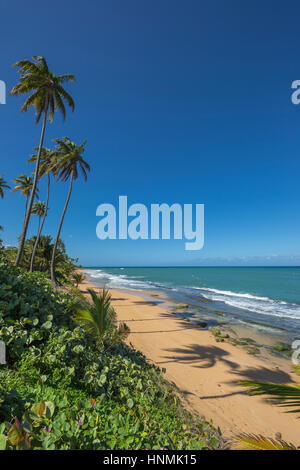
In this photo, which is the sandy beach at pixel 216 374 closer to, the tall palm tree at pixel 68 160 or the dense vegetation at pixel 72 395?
the dense vegetation at pixel 72 395

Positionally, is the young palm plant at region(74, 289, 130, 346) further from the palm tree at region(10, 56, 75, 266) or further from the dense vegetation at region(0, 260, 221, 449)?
the palm tree at region(10, 56, 75, 266)

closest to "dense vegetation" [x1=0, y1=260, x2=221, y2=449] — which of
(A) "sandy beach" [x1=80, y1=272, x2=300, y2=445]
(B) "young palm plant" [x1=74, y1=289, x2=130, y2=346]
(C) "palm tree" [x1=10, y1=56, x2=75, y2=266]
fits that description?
(B) "young palm plant" [x1=74, y1=289, x2=130, y2=346]

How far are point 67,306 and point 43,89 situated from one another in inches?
666

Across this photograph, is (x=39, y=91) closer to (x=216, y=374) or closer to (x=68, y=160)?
(x=68, y=160)

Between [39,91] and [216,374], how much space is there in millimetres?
20722

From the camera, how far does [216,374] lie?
786 centimetres

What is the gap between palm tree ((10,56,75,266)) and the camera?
14.2 m

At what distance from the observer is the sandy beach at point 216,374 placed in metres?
5.48

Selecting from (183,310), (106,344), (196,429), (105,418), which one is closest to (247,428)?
(196,429)

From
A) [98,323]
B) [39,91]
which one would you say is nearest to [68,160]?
[39,91]

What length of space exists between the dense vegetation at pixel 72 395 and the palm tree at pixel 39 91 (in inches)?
443

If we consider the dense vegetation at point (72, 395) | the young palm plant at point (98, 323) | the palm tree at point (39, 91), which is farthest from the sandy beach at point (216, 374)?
the palm tree at point (39, 91)

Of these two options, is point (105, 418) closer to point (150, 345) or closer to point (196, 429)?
point (196, 429)

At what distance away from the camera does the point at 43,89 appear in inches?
597
